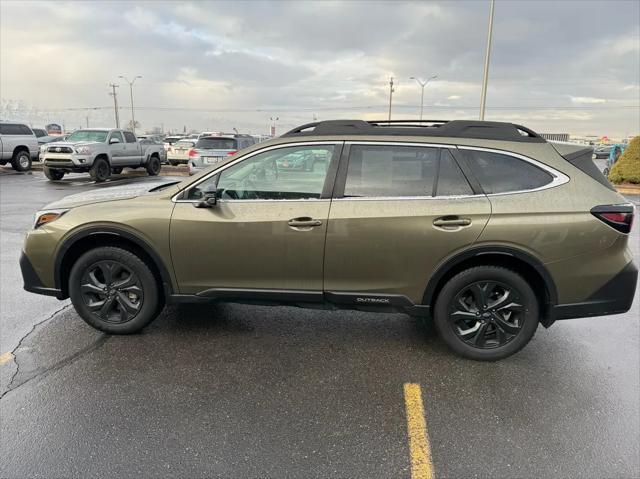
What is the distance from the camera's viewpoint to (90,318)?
389 centimetres

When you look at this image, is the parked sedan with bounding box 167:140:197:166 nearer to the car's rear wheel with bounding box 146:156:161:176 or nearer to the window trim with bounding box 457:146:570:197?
the car's rear wheel with bounding box 146:156:161:176

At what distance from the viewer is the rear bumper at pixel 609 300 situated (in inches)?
131

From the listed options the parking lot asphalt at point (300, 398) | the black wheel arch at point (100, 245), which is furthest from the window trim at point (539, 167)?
the black wheel arch at point (100, 245)

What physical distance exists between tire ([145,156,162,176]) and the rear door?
17644mm

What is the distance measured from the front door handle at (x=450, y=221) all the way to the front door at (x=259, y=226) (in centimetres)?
81

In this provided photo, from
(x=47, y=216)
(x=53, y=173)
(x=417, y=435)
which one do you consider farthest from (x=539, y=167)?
(x=53, y=173)

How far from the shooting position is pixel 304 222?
3.46m

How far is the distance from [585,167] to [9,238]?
8.01 m

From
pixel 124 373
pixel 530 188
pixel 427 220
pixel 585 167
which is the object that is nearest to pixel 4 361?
pixel 124 373

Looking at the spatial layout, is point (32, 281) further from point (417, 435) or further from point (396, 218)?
point (417, 435)

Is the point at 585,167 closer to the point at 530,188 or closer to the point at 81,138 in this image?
the point at 530,188

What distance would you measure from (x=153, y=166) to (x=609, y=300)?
19.1m

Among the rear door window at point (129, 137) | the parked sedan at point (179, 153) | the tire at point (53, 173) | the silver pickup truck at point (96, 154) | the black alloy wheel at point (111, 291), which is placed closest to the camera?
the black alloy wheel at point (111, 291)

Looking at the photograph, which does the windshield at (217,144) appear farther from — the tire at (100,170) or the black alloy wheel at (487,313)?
the black alloy wheel at (487,313)
